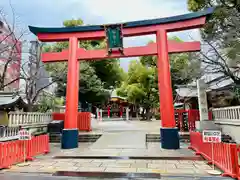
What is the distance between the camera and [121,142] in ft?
29.2

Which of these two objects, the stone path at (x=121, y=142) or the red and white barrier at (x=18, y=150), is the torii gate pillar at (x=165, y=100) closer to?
the stone path at (x=121, y=142)

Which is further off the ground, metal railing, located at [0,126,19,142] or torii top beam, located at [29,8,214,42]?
torii top beam, located at [29,8,214,42]

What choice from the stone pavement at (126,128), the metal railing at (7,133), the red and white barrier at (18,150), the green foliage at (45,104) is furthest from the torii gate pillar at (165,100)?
the green foliage at (45,104)

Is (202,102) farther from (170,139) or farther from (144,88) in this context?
(144,88)

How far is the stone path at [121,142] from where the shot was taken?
8.22 metres

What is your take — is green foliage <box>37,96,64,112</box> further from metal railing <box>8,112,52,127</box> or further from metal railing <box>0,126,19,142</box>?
metal railing <box>0,126,19,142</box>

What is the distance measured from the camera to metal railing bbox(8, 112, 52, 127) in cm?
839

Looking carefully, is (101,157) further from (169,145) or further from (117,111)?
(117,111)

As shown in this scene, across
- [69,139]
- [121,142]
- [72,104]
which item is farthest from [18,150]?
[121,142]

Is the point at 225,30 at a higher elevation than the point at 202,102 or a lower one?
higher

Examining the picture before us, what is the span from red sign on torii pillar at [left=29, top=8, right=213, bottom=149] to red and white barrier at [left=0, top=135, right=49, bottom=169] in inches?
48.6

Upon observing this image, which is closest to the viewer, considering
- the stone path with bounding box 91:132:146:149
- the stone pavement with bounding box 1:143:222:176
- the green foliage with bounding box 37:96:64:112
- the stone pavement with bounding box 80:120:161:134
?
the stone pavement with bounding box 1:143:222:176

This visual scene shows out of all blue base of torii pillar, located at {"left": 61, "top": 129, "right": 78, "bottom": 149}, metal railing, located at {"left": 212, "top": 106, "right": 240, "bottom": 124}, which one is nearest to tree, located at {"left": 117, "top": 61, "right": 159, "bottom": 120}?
metal railing, located at {"left": 212, "top": 106, "right": 240, "bottom": 124}

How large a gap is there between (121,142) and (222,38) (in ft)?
23.0
